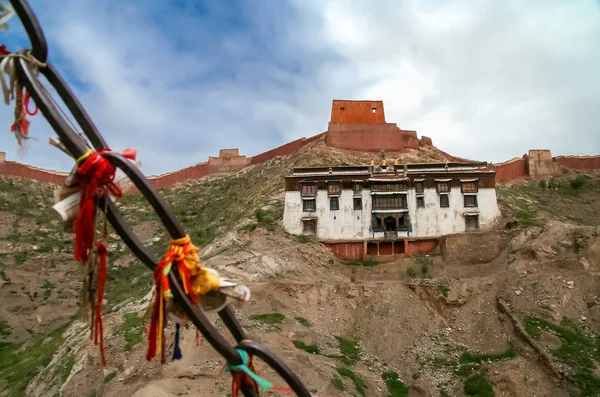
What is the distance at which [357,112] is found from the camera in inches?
2002

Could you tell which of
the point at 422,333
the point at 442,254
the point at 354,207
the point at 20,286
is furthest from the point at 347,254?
the point at 20,286

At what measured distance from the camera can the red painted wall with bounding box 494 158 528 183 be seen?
4881 centimetres

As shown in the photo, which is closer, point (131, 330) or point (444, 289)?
point (131, 330)

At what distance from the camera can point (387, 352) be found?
2491cm

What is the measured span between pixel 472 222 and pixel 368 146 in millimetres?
15363

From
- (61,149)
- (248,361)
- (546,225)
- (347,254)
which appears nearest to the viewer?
(61,149)

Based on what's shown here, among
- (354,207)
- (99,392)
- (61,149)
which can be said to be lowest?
(99,392)

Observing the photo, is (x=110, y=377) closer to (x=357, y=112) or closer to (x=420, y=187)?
(x=420, y=187)

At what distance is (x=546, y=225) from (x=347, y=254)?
12011mm

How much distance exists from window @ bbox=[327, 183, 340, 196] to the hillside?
4.13 meters

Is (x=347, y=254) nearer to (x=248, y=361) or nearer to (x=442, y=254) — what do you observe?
(x=442, y=254)

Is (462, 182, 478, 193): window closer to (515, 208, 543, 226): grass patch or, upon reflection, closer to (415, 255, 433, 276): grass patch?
(515, 208, 543, 226): grass patch

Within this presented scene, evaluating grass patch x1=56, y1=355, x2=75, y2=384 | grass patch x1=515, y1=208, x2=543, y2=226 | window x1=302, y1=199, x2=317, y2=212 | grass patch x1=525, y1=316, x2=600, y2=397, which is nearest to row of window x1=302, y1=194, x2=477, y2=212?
window x1=302, y1=199, x2=317, y2=212

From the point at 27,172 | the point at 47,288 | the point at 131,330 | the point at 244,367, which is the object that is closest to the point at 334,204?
the point at 131,330
